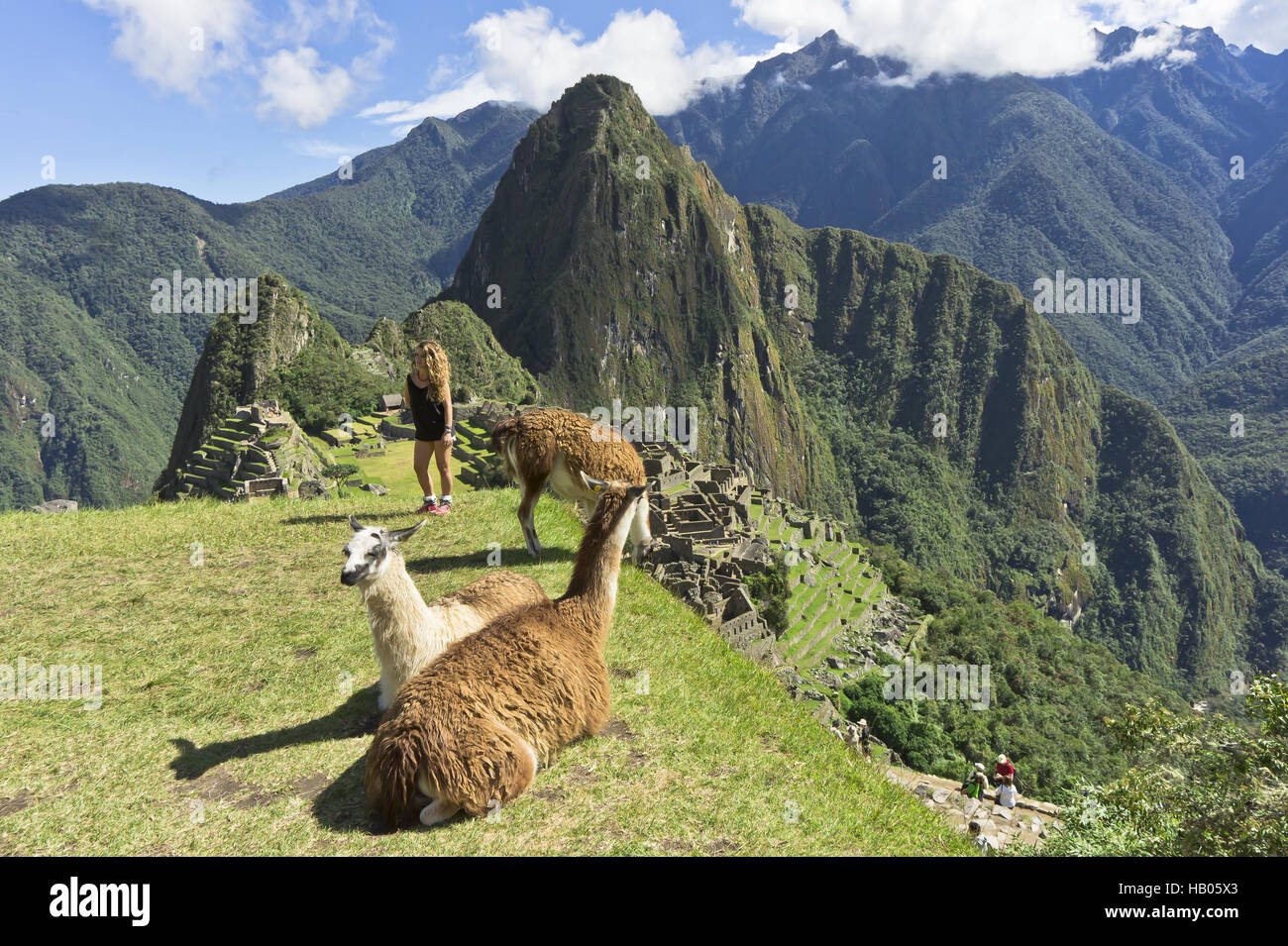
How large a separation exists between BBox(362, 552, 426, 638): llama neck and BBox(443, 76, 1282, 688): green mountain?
132715 millimetres

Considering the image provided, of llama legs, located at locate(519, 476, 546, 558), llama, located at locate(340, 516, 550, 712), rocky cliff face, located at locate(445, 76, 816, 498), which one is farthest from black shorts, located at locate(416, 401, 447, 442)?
rocky cliff face, located at locate(445, 76, 816, 498)

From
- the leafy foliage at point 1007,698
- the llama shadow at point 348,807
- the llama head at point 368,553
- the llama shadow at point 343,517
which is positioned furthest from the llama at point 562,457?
the leafy foliage at point 1007,698

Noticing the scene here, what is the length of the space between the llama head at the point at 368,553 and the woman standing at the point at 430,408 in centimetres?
460

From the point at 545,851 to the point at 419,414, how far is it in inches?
270

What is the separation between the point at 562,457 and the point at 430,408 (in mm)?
2412

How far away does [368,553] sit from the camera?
443 centimetres

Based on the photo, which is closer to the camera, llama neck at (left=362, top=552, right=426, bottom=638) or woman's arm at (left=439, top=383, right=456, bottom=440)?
llama neck at (left=362, top=552, right=426, bottom=638)

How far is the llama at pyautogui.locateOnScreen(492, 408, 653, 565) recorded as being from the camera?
7.93m

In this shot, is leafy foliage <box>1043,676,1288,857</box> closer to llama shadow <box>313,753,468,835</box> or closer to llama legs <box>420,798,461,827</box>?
llama legs <box>420,798,461,827</box>

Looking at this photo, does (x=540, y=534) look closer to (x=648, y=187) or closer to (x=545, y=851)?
(x=545, y=851)

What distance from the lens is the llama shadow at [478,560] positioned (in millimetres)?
8078

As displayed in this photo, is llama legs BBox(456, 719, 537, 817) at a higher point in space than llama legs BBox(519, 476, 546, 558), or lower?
lower

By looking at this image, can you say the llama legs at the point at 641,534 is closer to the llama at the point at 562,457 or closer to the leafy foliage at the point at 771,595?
the llama at the point at 562,457

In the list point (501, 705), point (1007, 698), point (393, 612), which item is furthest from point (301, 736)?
point (1007, 698)
